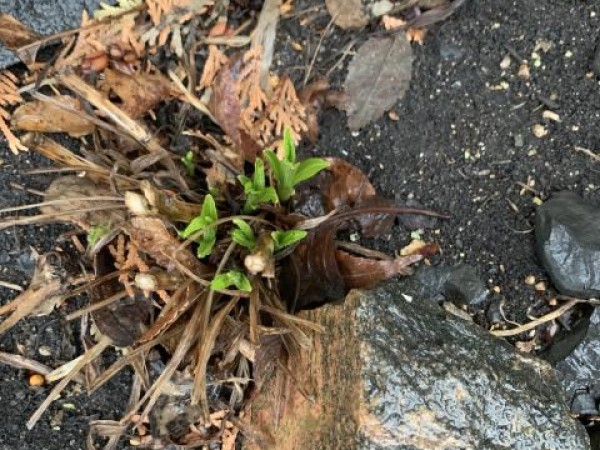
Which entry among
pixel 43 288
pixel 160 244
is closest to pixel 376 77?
pixel 160 244

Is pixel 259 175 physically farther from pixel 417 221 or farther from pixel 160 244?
pixel 417 221

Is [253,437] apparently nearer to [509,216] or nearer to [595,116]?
[509,216]

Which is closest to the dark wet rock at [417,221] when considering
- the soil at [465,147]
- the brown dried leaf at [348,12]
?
the soil at [465,147]

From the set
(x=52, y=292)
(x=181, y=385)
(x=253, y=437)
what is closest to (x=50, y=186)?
(x=52, y=292)

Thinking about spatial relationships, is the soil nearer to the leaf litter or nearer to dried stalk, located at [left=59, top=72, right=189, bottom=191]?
the leaf litter

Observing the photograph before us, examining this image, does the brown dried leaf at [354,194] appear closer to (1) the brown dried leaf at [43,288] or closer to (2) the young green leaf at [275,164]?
(2) the young green leaf at [275,164]
